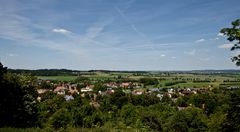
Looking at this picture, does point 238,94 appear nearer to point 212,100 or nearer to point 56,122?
point 56,122

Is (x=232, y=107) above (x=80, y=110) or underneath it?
above

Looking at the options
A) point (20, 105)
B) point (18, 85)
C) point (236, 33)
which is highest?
point (236, 33)

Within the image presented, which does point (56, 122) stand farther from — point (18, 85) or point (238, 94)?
point (238, 94)

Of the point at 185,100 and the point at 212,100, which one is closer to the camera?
the point at 212,100

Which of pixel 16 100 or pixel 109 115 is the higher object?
pixel 16 100

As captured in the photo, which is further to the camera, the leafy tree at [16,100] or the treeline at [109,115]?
the leafy tree at [16,100]

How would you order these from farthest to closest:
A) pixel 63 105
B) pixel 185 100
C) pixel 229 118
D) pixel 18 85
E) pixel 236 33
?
pixel 185 100, pixel 63 105, pixel 18 85, pixel 229 118, pixel 236 33

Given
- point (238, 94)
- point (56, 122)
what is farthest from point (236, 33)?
point (56, 122)

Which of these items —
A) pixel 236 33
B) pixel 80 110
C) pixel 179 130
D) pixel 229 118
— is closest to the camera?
pixel 236 33

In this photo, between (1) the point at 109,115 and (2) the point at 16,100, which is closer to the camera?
(2) the point at 16,100

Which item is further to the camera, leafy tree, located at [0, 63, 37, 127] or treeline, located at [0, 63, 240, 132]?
leafy tree, located at [0, 63, 37, 127]
